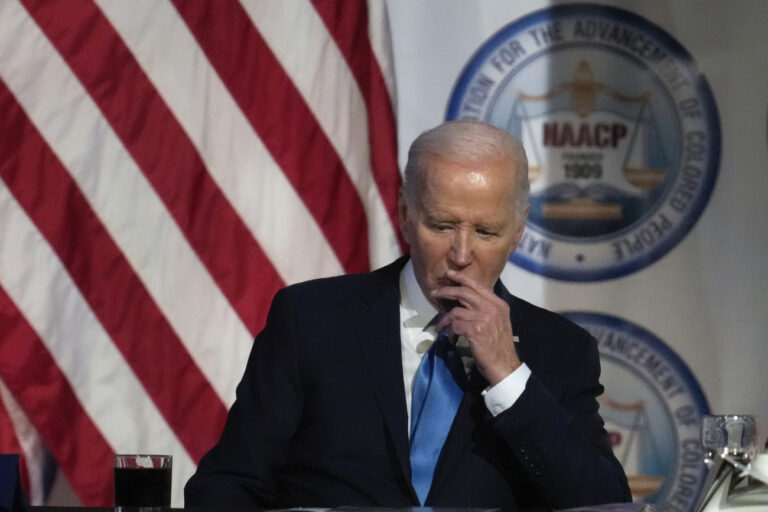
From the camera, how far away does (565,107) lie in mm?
3260

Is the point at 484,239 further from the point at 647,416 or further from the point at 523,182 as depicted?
the point at 647,416

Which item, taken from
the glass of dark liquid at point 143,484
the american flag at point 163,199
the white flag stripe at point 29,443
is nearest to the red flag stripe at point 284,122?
the american flag at point 163,199

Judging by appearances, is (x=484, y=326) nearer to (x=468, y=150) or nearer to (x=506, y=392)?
(x=506, y=392)

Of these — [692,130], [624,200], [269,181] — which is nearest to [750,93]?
[692,130]

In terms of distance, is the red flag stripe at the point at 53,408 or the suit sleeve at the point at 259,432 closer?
the suit sleeve at the point at 259,432

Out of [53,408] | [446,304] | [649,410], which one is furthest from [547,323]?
[53,408]

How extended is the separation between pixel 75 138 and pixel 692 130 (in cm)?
155

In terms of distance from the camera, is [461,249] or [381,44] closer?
[461,249]

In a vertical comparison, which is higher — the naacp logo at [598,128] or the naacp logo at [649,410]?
the naacp logo at [598,128]

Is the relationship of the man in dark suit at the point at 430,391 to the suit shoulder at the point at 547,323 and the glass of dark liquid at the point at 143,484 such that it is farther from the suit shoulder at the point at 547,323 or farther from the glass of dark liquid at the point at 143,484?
the glass of dark liquid at the point at 143,484

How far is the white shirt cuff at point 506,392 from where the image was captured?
2002 mm

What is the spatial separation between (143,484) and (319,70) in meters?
1.71

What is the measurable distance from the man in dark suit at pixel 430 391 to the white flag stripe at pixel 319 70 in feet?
3.33

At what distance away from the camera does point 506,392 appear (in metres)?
2.01
